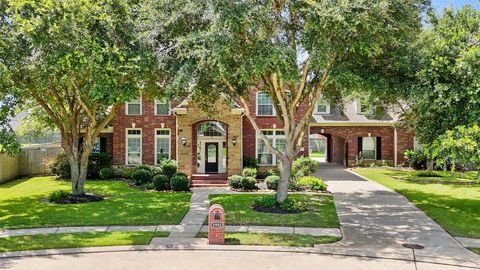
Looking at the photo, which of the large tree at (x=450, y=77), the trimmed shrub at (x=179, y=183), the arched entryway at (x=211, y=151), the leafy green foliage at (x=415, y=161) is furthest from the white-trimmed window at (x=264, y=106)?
the large tree at (x=450, y=77)

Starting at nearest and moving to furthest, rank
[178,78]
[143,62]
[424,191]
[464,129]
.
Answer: [464,129] → [178,78] → [143,62] → [424,191]

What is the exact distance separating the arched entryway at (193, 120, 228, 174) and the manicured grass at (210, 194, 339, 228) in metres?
9.48

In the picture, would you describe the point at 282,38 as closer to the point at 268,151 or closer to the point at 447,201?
the point at 447,201

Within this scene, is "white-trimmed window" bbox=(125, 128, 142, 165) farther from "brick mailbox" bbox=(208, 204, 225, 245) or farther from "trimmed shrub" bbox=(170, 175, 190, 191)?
"brick mailbox" bbox=(208, 204, 225, 245)

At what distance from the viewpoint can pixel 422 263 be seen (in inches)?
392

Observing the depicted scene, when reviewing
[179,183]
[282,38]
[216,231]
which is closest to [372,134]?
[179,183]

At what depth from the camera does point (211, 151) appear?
28.5m

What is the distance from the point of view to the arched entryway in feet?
92.9

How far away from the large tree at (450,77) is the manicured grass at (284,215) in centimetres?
425

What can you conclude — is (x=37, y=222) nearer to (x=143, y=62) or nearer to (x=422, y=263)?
(x=143, y=62)

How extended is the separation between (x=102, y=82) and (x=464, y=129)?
1100cm

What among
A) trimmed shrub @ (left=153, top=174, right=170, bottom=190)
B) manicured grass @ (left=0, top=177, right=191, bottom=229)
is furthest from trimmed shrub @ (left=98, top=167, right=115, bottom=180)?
trimmed shrub @ (left=153, top=174, right=170, bottom=190)

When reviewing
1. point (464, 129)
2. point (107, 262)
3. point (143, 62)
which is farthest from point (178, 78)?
point (464, 129)

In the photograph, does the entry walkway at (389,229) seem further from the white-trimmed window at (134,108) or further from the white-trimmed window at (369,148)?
the white-trimmed window at (134,108)
